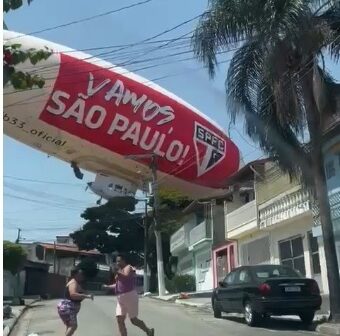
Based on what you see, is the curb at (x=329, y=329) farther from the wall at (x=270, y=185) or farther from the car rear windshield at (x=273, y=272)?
the wall at (x=270, y=185)

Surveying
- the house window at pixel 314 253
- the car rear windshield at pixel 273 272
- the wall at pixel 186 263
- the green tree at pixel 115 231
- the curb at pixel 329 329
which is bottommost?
the curb at pixel 329 329

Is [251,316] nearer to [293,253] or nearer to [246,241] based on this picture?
[293,253]

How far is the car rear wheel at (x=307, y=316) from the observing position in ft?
48.3

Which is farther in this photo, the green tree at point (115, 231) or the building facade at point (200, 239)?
the green tree at point (115, 231)

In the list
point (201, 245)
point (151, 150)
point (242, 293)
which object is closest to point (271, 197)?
point (151, 150)

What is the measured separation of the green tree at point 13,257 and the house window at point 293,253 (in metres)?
16.2

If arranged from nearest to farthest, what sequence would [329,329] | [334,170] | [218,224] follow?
[329,329] → [334,170] → [218,224]

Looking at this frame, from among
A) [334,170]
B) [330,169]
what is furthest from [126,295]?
[330,169]

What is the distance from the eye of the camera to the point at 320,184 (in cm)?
1477

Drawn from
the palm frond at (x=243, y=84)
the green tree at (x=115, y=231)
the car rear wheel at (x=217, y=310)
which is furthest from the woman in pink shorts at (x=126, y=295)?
the green tree at (x=115, y=231)

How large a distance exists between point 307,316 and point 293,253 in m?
12.7

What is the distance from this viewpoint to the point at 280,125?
1482 centimetres

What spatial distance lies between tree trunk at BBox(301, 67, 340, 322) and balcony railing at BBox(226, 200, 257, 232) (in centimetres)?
1505

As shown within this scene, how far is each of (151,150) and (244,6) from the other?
33.1 ft
